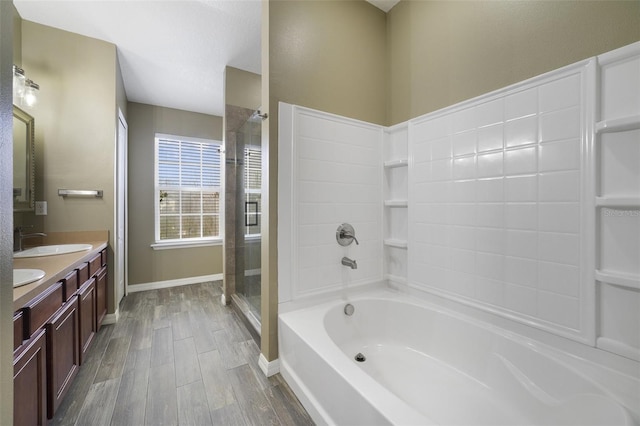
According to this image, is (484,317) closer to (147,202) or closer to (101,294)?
(101,294)

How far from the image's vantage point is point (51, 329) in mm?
1309

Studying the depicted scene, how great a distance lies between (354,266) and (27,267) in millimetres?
2023

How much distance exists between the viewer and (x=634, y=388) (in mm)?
1035

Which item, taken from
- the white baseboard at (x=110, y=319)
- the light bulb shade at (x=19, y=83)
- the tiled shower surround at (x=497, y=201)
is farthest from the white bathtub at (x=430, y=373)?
the light bulb shade at (x=19, y=83)

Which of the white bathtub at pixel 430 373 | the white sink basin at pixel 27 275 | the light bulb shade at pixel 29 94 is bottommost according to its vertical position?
the white bathtub at pixel 430 373

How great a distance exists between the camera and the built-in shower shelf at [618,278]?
1040 mm

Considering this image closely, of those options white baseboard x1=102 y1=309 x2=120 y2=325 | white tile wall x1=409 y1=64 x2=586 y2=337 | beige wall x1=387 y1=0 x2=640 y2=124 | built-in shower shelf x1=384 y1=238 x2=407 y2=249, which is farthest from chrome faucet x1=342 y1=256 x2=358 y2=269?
white baseboard x1=102 y1=309 x2=120 y2=325

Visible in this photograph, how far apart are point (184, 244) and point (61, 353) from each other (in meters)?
2.47

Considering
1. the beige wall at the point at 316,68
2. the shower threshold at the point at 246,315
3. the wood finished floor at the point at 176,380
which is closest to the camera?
the wood finished floor at the point at 176,380

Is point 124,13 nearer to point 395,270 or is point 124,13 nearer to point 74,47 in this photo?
point 74,47

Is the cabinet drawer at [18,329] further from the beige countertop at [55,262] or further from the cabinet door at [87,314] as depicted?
the cabinet door at [87,314]

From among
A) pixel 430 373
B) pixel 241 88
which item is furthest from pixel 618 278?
pixel 241 88

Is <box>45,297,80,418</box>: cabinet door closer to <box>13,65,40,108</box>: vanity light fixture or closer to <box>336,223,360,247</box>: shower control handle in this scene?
<box>13,65,40,108</box>: vanity light fixture

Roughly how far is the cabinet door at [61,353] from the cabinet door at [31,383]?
0.07 meters
